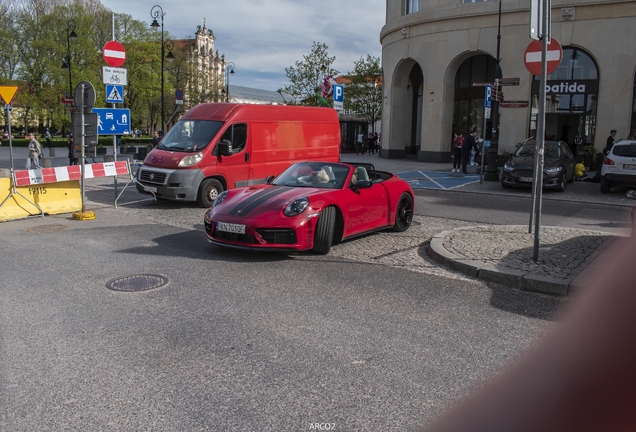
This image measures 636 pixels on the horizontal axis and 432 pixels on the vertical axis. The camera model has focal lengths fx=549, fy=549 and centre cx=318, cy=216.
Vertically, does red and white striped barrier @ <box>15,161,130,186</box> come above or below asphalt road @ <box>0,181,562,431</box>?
above

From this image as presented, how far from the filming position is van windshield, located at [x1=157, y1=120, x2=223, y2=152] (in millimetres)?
13453

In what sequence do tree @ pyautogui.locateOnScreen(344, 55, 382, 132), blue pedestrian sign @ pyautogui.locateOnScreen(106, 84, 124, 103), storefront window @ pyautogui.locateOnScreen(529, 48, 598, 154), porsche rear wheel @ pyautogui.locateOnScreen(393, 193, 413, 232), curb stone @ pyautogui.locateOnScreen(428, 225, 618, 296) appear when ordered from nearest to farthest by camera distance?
curb stone @ pyautogui.locateOnScreen(428, 225, 618, 296)
porsche rear wheel @ pyautogui.locateOnScreen(393, 193, 413, 232)
blue pedestrian sign @ pyautogui.locateOnScreen(106, 84, 124, 103)
storefront window @ pyautogui.locateOnScreen(529, 48, 598, 154)
tree @ pyautogui.locateOnScreen(344, 55, 382, 132)

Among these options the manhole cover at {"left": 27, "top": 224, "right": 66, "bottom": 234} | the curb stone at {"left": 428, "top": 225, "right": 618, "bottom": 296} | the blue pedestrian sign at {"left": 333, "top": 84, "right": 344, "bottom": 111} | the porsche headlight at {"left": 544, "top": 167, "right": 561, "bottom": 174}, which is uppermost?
the blue pedestrian sign at {"left": 333, "top": 84, "right": 344, "bottom": 111}

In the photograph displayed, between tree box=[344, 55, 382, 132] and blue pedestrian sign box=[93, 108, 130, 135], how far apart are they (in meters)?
38.8

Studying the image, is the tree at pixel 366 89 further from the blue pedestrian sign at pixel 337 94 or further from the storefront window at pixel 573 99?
the blue pedestrian sign at pixel 337 94

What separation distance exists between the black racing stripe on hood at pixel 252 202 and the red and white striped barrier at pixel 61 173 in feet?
18.6

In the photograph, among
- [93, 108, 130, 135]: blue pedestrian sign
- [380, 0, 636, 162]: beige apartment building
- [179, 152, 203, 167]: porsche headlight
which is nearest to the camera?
[179, 152, 203, 167]: porsche headlight

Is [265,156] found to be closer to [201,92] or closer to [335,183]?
[335,183]

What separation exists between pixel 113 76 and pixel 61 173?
5665 millimetres

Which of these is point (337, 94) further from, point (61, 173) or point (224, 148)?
point (61, 173)

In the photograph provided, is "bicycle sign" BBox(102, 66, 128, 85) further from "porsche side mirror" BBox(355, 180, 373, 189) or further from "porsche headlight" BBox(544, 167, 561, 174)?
"porsche headlight" BBox(544, 167, 561, 174)

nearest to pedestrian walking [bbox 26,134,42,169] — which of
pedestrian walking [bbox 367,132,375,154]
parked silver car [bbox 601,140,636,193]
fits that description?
parked silver car [bbox 601,140,636,193]

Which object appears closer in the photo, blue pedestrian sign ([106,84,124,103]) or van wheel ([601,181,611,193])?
van wheel ([601,181,611,193])

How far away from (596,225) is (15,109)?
64.2 metres
